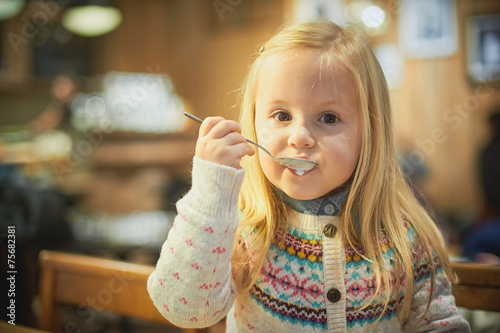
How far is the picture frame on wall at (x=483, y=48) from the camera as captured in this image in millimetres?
3703

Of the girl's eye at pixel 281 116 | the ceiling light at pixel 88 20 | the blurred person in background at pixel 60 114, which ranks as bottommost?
the girl's eye at pixel 281 116

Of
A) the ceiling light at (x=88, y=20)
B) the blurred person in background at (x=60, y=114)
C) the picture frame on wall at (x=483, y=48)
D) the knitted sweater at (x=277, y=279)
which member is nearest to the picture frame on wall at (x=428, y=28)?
the picture frame on wall at (x=483, y=48)

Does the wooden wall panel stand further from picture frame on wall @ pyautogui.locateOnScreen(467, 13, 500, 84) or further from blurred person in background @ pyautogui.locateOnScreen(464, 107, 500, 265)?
blurred person in background @ pyautogui.locateOnScreen(464, 107, 500, 265)

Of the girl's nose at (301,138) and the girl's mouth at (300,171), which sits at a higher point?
the girl's nose at (301,138)

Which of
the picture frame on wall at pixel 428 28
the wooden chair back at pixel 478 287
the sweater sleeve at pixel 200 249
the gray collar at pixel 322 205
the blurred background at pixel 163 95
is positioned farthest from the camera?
the picture frame on wall at pixel 428 28

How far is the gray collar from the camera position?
0.71 metres

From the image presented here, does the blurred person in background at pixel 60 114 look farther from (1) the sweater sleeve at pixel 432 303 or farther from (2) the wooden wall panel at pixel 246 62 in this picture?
(1) the sweater sleeve at pixel 432 303

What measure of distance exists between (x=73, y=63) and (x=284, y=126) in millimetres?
4824

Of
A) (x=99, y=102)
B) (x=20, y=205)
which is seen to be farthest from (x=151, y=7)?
(x=20, y=205)

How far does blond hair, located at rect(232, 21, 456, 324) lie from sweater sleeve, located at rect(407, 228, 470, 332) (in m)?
0.01

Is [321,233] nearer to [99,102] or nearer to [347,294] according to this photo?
[347,294]

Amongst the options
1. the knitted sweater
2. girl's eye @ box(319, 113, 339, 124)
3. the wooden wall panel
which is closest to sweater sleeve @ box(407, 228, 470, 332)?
the knitted sweater

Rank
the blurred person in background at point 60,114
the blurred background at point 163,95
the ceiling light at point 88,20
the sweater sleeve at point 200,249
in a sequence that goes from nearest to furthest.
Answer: the sweater sleeve at point 200,249, the blurred background at point 163,95, the blurred person in background at point 60,114, the ceiling light at point 88,20

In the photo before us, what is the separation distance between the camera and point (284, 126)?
67cm
